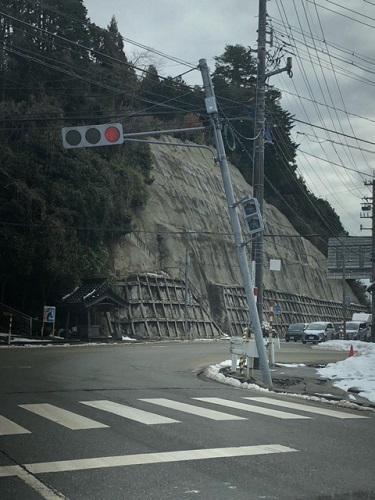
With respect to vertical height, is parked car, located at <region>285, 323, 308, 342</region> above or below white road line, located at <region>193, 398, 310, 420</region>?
above

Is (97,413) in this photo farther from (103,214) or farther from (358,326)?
(358,326)

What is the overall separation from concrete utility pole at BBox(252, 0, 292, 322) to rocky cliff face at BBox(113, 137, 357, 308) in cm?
3038

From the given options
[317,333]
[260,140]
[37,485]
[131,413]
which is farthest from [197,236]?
[37,485]

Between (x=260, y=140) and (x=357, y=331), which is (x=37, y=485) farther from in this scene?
(x=357, y=331)

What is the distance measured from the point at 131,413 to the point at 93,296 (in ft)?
104

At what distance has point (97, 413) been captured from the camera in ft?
35.3

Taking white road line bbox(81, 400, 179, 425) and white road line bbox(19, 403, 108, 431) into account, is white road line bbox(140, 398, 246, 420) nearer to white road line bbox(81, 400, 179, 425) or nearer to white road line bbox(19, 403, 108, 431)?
white road line bbox(81, 400, 179, 425)

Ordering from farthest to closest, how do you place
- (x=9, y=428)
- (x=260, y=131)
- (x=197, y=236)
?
(x=197, y=236)
(x=260, y=131)
(x=9, y=428)

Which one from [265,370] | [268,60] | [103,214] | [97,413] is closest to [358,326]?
[103,214]

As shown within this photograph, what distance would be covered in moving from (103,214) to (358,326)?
25.6 meters

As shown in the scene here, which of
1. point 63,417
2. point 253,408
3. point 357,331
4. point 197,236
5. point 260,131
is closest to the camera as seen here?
point 63,417

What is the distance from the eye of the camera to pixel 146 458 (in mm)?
7336

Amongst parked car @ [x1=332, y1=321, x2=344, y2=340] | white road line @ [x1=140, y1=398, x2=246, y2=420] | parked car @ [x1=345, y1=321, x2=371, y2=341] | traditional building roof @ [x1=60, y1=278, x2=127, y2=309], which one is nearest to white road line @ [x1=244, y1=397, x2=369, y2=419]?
white road line @ [x1=140, y1=398, x2=246, y2=420]

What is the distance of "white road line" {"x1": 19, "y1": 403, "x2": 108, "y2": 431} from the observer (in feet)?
31.1
